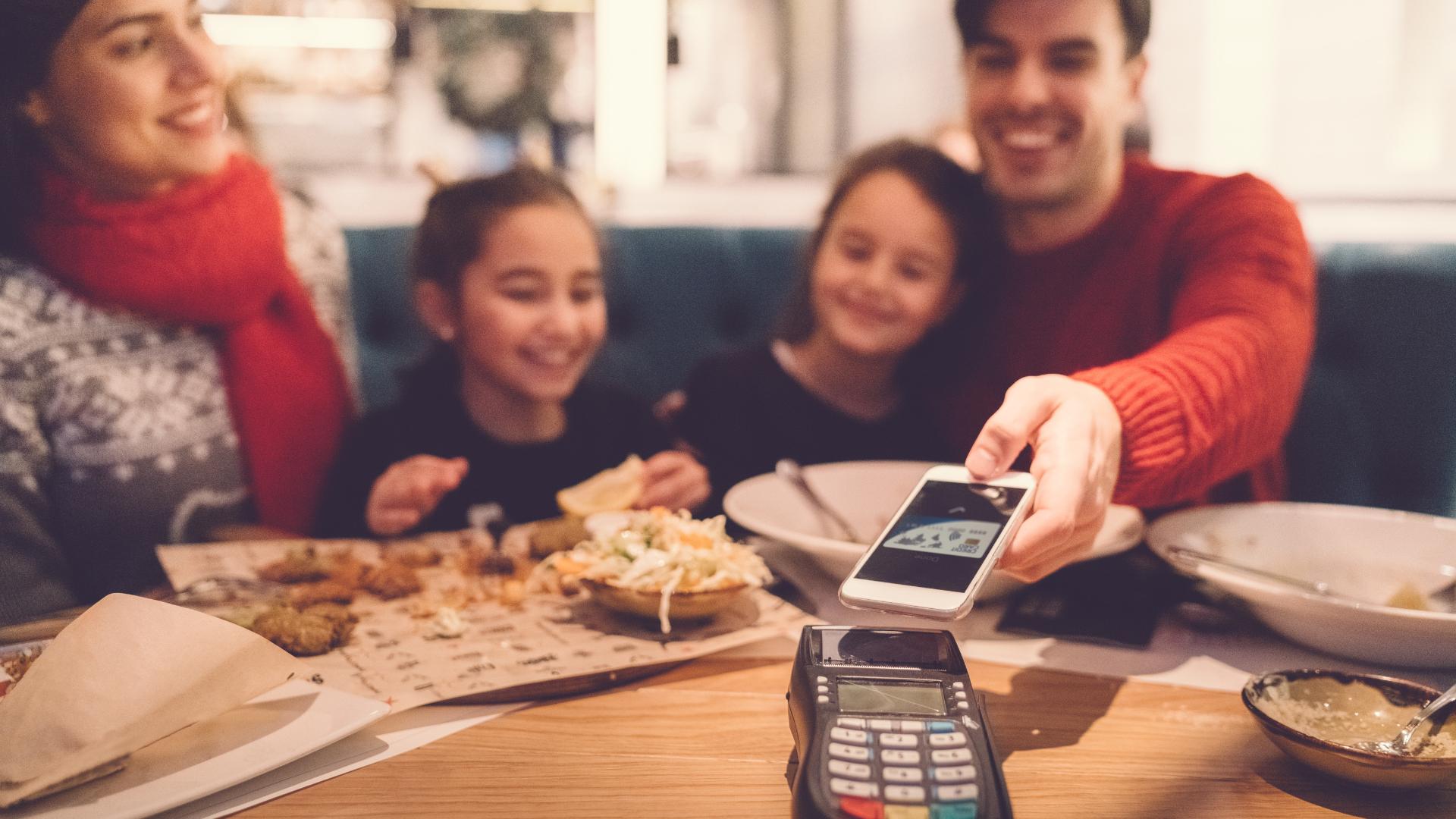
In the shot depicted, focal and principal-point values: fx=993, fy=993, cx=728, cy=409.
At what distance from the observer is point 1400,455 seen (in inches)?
49.2

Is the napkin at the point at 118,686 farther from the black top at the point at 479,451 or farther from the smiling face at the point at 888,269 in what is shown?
the smiling face at the point at 888,269

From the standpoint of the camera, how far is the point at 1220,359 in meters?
0.78

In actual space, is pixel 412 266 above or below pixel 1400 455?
above

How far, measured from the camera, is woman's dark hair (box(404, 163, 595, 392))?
1.28 metres

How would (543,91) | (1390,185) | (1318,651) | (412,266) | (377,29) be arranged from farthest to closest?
(377,29) < (543,91) < (1390,185) < (412,266) < (1318,651)

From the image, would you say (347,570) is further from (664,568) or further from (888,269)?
(888,269)

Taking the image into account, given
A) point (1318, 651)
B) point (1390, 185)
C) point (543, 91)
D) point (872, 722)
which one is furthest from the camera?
point (543, 91)

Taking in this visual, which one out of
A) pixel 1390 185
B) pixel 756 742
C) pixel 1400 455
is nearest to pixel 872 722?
pixel 756 742

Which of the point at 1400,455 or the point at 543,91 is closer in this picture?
the point at 1400,455

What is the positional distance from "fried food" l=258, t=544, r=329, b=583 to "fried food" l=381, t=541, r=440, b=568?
0.06 m

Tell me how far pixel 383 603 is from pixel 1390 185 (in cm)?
163

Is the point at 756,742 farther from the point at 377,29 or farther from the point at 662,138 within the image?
the point at 377,29

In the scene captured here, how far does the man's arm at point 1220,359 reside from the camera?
689 mm

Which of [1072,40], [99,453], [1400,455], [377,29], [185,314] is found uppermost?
[377,29]
